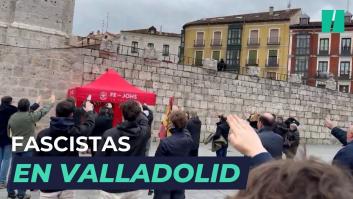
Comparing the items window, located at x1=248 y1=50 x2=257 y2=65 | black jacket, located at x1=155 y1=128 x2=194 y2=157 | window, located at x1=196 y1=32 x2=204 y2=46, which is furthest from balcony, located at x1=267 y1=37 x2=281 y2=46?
Answer: black jacket, located at x1=155 y1=128 x2=194 y2=157

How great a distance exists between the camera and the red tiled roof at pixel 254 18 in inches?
2142

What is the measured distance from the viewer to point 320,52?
54375 millimetres

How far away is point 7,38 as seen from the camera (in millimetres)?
15719

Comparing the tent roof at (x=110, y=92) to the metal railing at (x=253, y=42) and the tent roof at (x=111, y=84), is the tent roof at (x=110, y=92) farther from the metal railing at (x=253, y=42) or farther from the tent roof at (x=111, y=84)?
the metal railing at (x=253, y=42)

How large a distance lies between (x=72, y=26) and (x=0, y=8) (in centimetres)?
268

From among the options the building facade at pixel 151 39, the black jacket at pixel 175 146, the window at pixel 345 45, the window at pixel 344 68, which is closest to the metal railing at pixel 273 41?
the window at pixel 345 45

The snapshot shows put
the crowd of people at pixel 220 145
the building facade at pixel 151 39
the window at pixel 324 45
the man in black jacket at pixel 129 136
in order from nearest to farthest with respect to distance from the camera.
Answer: the crowd of people at pixel 220 145 < the man in black jacket at pixel 129 136 < the window at pixel 324 45 < the building facade at pixel 151 39

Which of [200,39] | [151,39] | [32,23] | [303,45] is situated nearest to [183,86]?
[32,23]

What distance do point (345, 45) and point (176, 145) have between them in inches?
2040

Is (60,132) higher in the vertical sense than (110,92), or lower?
lower

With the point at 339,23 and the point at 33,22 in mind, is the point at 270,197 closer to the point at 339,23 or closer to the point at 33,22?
the point at 33,22

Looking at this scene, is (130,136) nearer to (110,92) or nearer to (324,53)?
(110,92)

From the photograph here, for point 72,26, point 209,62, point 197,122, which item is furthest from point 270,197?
point 209,62

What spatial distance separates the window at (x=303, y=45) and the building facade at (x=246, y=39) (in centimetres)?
145
